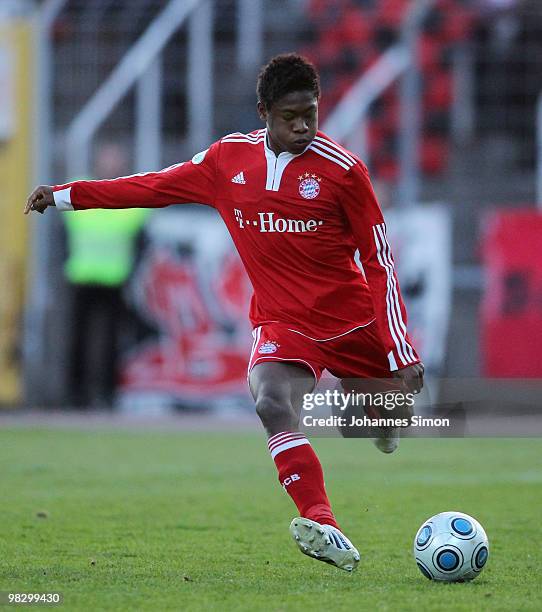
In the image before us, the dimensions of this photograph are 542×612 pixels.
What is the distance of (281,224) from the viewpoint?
6379mm

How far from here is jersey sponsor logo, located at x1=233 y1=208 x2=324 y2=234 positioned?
6359 mm

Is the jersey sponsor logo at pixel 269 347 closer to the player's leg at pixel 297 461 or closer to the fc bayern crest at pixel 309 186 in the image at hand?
the player's leg at pixel 297 461

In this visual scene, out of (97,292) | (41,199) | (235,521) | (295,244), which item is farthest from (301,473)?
(97,292)

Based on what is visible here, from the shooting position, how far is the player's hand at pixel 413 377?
20.2ft

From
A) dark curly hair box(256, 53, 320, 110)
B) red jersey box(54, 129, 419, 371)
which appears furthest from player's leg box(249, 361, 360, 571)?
dark curly hair box(256, 53, 320, 110)

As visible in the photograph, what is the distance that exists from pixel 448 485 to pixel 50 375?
36.0 ft

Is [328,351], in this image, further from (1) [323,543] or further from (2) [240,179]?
(1) [323,543]

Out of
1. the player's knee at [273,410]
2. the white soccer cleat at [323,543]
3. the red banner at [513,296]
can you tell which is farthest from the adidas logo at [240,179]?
the red banner at [513,296]

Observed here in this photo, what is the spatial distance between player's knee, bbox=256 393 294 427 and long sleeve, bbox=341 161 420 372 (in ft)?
1.83

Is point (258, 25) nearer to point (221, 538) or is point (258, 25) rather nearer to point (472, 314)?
point (472, 314)

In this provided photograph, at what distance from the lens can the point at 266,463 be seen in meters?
12.4

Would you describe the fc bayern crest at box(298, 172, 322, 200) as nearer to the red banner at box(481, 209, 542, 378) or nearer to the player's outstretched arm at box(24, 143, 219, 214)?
the player's outstretched arm at box(24, 143, 219, 214)

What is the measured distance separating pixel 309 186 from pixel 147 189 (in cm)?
83

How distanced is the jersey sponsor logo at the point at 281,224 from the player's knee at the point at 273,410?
0.85 m
